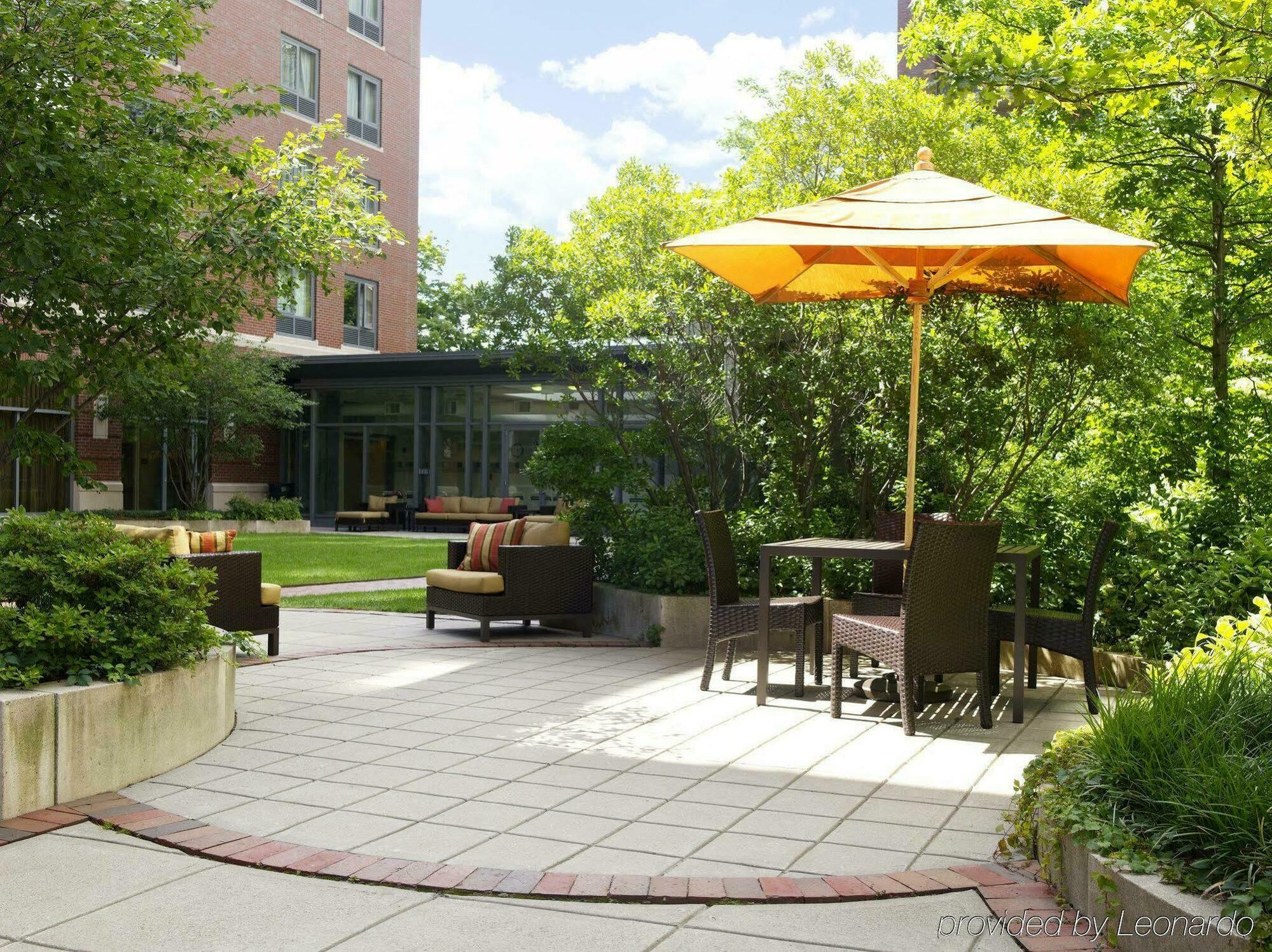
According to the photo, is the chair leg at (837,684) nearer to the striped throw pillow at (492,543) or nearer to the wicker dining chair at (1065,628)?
the wicker dining chair at (1065,628)

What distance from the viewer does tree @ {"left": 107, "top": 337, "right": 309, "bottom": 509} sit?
2297 centimetres

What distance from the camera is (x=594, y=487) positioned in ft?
31.2

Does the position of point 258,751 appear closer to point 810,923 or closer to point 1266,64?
point 810,923

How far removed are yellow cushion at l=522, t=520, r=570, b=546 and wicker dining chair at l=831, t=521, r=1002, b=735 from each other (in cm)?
378

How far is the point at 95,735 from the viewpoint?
4.43 m

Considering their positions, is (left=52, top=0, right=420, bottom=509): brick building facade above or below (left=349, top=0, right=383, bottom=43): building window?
below

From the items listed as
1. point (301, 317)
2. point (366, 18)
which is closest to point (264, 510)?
point (301, 317)

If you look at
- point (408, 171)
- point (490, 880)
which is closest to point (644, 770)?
point (490, 880)

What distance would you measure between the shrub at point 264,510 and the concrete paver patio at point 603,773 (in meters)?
17.7

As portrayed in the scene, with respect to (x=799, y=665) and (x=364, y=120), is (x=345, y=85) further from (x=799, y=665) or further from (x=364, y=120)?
(x=799, y=665)

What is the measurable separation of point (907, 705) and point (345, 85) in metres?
28.0

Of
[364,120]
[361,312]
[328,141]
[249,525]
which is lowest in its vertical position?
[249,525]

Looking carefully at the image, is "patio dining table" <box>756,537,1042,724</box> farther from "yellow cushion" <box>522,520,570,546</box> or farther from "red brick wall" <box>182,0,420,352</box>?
"red brick wall" <box>182,0,420,352</box>

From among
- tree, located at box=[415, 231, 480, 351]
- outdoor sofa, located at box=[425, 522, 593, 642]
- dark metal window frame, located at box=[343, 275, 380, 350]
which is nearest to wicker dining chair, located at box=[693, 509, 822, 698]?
outdoor sofa, located at box=[425, 522, 593, 642]
